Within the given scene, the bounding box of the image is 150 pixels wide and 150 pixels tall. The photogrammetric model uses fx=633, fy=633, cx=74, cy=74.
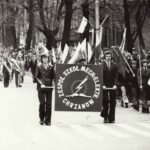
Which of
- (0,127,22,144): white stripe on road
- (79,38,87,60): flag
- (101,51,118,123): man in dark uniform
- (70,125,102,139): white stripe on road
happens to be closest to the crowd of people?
(101,51,118,123): man in dark uniform

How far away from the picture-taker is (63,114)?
684 inches

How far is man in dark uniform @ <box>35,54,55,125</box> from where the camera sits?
47.6ft

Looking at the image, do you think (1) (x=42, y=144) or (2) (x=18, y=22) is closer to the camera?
(1) (x=42, y=144)

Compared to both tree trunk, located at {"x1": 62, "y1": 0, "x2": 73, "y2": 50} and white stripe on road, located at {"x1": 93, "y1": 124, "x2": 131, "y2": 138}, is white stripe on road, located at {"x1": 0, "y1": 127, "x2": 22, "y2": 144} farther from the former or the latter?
tree trunk, located at {"x1": 62, "y1": 0, "x2": 73, "y2": 50}

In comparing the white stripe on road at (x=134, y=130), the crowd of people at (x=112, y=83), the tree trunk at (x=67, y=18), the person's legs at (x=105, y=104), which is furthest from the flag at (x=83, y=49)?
the tree trunk at (x=67, y=18)

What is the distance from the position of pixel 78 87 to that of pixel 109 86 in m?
0.73

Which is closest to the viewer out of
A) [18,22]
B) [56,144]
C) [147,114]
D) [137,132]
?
[56,144]

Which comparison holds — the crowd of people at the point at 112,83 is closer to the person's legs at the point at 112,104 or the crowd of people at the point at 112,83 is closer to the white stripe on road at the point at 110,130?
the person's legs at the point at 112,104

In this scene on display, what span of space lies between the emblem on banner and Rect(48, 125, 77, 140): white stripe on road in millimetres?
979

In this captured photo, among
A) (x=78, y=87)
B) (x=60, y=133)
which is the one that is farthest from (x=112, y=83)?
(x=60, y=133)

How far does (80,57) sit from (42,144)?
8.08 m

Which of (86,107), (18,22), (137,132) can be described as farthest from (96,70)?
(18,22)

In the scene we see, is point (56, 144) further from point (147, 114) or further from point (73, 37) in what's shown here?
point (73, 37)

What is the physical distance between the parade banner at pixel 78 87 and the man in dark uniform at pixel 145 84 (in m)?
2.89
